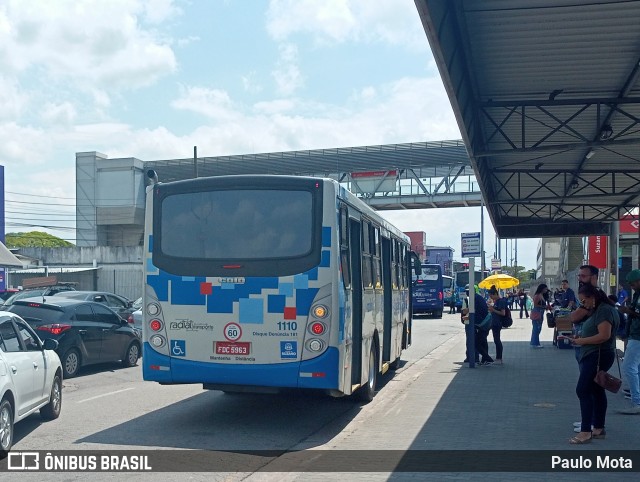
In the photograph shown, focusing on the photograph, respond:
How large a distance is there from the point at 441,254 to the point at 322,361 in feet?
209

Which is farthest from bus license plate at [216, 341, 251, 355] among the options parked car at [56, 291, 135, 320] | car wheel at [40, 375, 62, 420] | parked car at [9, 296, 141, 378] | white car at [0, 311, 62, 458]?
parked car at [56, 291, 135, 320]

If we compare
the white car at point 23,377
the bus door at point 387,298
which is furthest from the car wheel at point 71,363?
the bus door at point 387,298

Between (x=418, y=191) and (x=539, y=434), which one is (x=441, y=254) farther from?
(x=539, y=434)

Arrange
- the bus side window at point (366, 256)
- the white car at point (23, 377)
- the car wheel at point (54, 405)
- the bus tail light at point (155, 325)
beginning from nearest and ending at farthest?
the white car at point (23, 377)
the bus tail light at point (155, 325)
the car wheel at point (54, 405)
the bus side window at point (366, 256)

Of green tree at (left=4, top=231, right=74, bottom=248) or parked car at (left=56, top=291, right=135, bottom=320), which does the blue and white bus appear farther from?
green tree at (left=4, top=231, right=74, bottom=248)

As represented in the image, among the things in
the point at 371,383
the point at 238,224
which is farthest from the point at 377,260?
the point at 238,224

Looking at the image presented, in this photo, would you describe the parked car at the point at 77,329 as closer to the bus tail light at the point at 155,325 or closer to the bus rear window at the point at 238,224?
the bus tail light at the point at 155,325

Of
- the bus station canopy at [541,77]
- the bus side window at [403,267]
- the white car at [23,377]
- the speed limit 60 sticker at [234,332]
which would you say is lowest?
the white car at [23,377]

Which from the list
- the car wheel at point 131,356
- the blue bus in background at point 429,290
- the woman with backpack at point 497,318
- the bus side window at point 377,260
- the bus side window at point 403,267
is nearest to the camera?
the bus side window at point 377,260

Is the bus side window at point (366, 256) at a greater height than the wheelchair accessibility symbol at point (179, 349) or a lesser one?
greater

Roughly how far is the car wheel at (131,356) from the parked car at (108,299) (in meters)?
3.36

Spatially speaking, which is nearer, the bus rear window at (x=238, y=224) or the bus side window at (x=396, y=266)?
the bus rear window at (x=238, y=224)

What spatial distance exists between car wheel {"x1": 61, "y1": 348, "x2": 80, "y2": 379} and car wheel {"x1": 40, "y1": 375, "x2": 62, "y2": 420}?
489cm

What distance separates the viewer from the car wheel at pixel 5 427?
8.44 m
